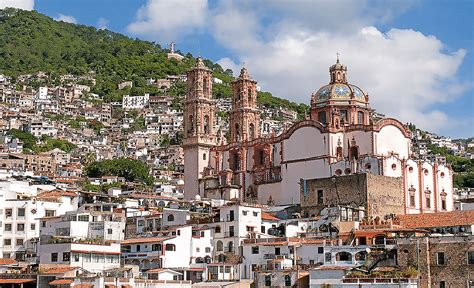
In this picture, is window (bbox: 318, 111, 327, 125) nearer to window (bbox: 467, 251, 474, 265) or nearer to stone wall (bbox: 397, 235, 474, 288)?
stone wall (bbox: 397, 235, 474, 288)

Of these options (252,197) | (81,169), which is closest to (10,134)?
(81,169)

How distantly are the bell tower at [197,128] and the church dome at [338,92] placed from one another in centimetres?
1292

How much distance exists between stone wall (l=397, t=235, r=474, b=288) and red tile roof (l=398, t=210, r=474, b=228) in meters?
6.41

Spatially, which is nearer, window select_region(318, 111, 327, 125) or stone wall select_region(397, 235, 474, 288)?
stone wall select_region(397, 235, 474, 288)

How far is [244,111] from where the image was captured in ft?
309

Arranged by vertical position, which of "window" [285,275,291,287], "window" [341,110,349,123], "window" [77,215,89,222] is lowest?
"window" [285,275,291,287]

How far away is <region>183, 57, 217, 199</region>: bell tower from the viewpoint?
8975cm

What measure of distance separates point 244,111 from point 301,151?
17.5 m

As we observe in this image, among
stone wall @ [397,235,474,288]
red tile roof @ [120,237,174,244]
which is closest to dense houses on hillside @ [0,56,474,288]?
stone wall @ [397,235,474,288]

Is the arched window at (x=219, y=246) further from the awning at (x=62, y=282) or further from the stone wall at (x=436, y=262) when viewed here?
the stone wall at (x=436, y=262)

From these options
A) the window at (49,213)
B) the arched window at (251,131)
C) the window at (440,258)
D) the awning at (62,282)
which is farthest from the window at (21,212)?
the window at (440,258)

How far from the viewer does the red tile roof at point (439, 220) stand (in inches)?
2295

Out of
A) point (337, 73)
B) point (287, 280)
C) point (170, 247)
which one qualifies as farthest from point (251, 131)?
point (287, 280)

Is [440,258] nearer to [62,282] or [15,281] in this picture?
[62,282]
